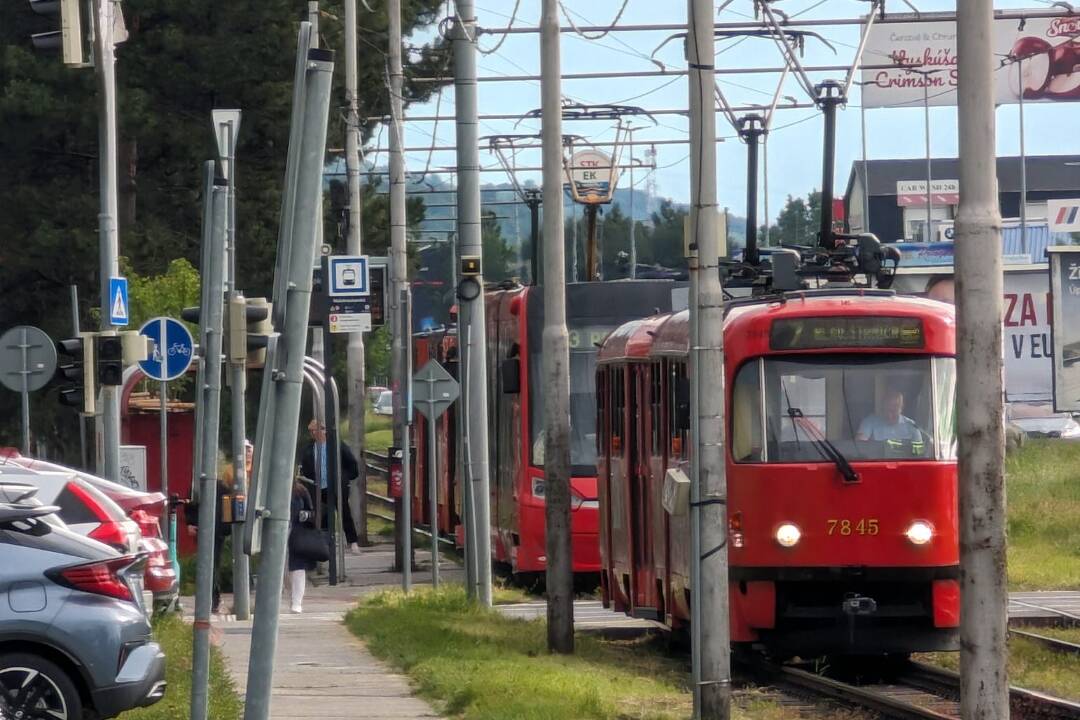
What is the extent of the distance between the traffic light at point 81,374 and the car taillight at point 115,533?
7028 mm

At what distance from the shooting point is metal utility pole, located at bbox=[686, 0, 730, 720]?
1228 centimetres

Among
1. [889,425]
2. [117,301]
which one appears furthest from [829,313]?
[117,301]

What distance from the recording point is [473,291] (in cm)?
1981

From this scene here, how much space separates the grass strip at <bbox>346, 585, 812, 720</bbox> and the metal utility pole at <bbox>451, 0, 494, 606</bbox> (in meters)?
0.76

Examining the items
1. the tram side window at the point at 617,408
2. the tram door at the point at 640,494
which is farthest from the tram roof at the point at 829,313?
the tram side window at the point at 617,408

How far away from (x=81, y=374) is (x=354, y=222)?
943 cm

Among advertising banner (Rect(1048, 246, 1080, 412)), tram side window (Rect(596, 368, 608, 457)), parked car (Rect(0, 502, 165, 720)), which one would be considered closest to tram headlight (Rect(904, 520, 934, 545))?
tram side window (Rect(596, 368, 608, 457))

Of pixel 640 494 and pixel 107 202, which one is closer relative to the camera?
pixel 640 494

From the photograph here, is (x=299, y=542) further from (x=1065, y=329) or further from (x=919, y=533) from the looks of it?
(x=1065, y=329)

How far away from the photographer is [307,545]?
2141 cm

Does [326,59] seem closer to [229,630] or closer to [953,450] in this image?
[953,450]

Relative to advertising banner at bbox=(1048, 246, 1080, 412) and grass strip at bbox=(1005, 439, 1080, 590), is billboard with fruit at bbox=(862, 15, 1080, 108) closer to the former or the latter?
advertising banner at bbox=(1048, 246, 1080, 412)

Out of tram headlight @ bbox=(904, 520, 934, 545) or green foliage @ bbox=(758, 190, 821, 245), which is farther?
green foliage @ bbox=(758, 190, 821, 245)

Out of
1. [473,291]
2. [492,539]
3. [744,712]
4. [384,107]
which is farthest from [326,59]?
[384,107]
